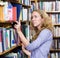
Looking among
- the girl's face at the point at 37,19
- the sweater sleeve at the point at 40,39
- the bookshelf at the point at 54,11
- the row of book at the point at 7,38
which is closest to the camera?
the row of book at the point at 7,38

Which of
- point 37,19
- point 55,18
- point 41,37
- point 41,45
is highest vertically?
point 37,19

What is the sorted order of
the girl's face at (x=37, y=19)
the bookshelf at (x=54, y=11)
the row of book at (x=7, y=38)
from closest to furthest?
the row of book at (x=7, y=38) < the girl's face at (x=37, y=19) < the bookshelf at (x=54, y=11)

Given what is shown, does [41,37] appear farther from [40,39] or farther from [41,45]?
[41,45]

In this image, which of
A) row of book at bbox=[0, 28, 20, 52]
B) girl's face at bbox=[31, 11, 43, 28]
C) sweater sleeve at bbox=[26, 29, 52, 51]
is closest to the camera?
row of book at bbox=[0, 28, 20, 52]

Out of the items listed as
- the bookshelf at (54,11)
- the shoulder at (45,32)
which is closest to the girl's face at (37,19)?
the shoulder at (45,32)

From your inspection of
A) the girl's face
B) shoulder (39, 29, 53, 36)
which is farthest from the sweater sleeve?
the girl's face

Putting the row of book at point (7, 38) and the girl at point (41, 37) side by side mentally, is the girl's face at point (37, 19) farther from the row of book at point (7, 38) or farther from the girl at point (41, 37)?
the row of book at point (7, 38)

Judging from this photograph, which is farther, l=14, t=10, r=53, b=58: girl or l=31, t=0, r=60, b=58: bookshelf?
l=31, t=0, r=60, b=58: bookshelf

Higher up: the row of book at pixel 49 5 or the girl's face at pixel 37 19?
the row of book at pixel 49 5

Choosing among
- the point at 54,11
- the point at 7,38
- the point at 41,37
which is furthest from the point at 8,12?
the point at 54,11

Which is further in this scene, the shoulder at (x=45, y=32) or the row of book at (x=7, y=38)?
the shoulder at (x=45, y=32)

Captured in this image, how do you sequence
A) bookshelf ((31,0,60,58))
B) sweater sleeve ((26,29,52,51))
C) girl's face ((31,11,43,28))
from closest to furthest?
sweater sleeve ((26,29,52,51)), girl's face ((31,11,43,28)), bookshelf ((31,0,60,58))

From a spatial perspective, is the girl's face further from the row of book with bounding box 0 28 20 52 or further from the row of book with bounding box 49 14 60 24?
the row of book with bounding box 49 14 60 24

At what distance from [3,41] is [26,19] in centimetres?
141
